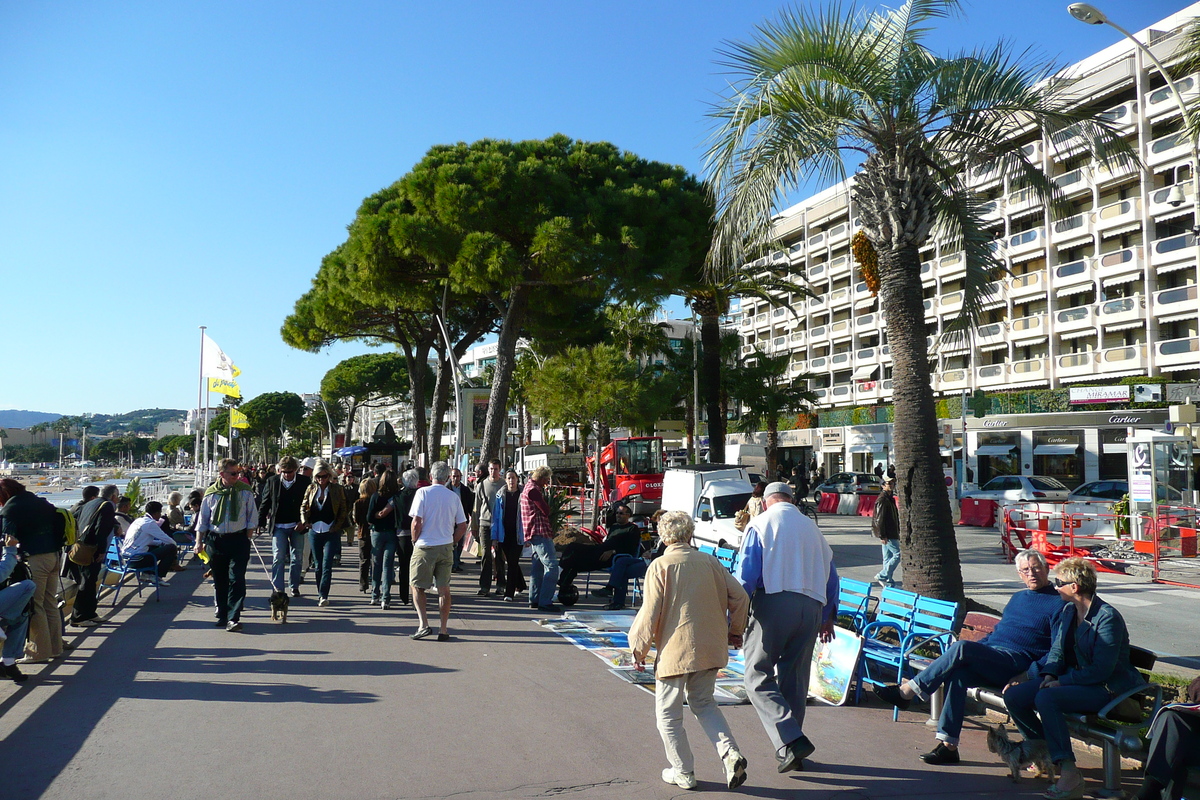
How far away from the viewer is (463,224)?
19.8 metres

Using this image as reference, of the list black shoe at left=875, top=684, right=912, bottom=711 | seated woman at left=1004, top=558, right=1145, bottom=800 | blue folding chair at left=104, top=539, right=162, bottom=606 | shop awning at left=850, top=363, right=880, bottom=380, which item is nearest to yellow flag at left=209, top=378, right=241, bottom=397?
blue folding chair at left=104, top=539, right=162, bottom=606

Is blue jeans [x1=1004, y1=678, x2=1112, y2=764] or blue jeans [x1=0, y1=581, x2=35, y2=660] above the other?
blue jeans [x1=0, y1=581, x2=35, y2=660]

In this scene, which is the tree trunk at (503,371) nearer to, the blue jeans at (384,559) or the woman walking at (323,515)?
the blue jeans at (384,559)

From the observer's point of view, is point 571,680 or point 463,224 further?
point 463,224

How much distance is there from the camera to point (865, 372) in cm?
5528

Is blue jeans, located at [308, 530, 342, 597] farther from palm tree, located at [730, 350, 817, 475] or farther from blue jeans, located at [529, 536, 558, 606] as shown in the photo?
palm tree, located at [730, 350, 817, 475]

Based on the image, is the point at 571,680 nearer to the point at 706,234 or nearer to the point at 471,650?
the point at 471,650

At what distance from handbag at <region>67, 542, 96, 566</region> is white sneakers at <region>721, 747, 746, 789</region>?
7629 mm

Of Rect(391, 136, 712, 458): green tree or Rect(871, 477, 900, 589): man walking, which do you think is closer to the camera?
Rect(871, 477, 900, 589): man walking

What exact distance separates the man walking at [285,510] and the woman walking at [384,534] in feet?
2.73

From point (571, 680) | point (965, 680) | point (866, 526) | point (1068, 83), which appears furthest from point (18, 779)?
point (866, 526)

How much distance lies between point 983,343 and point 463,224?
119 ft

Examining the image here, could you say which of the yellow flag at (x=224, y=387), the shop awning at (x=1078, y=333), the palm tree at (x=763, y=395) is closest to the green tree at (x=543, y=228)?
the yellow flag at (x=224, y=387)

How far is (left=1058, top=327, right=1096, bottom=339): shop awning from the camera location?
41403 mm
